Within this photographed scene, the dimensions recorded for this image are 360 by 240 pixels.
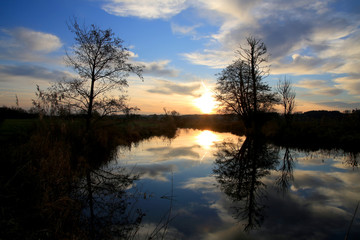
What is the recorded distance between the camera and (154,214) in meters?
5.20

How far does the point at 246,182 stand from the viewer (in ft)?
25.5

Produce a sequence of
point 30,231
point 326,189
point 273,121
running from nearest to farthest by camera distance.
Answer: point 30,231
point 326,189
point 273,121

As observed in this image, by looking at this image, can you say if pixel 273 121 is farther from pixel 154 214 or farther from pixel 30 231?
pixel 30 231

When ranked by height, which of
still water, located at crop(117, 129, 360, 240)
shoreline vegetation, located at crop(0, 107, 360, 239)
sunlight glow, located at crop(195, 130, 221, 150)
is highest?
shoreline vegetation, located at crop(0, 107, 360, 239)

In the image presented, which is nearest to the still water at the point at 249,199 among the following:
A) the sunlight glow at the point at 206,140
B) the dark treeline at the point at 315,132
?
the dark treeline at the point at 315,132

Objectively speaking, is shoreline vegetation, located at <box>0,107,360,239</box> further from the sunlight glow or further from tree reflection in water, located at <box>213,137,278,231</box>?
the sunlight glow

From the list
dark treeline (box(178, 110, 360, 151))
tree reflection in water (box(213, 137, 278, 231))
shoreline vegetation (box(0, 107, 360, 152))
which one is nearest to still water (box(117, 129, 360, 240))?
tree reflection in water (box(213, 137, 278, 231))

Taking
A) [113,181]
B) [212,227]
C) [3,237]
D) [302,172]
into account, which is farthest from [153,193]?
[302,172]

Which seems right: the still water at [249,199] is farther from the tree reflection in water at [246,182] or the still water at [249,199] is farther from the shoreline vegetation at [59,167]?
the shoreline vegetation at [59,167]

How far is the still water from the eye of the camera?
14.8 ft

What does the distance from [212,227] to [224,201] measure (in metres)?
1.59

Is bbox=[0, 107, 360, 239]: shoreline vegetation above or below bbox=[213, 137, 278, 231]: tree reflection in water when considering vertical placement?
above

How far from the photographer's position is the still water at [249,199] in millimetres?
4508

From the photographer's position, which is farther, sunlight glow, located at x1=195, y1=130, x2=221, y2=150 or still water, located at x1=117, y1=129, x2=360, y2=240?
sunlight glow, located at x1=195, y1=130, x2=221, y2=150
